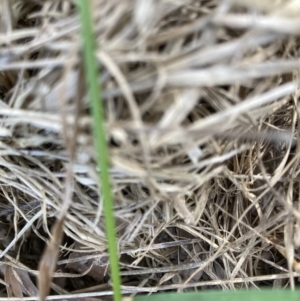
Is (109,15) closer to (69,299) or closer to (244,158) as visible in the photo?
(244,158)

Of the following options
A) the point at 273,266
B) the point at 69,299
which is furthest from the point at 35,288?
the point at 273,266

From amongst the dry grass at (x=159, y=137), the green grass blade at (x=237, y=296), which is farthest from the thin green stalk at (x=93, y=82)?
the green grass blade at (x=237, y=296)

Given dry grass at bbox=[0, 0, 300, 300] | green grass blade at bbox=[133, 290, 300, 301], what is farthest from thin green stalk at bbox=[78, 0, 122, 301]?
green grass blade at bbox=[133, 290, 300, 301]

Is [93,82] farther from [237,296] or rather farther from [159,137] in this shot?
[237,296]

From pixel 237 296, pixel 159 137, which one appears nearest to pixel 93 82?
pixel 159 137

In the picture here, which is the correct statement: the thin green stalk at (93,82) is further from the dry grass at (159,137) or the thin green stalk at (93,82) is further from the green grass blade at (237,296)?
the green grass blade at (237,296)
